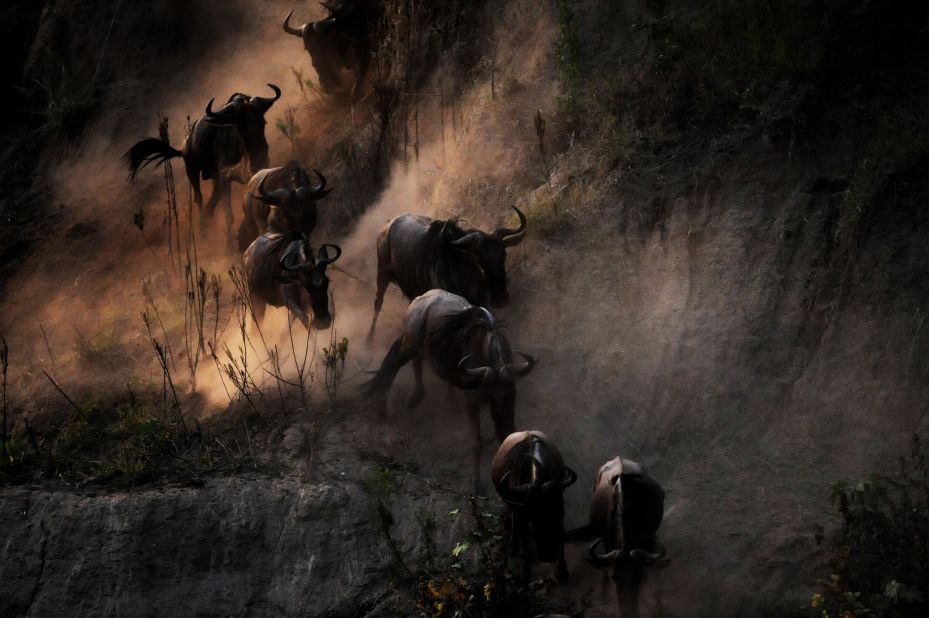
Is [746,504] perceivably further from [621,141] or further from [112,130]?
[112,130]

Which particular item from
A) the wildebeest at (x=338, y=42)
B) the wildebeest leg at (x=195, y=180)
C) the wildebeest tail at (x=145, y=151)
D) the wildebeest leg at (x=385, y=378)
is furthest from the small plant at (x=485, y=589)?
the wildebeest at (x=338, y=42)

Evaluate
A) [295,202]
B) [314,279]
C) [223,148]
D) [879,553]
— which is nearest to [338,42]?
[223,148]

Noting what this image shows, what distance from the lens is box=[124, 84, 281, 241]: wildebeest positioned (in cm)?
1452

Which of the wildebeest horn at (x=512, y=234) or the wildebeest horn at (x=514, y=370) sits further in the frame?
the wildebeest horn at (x=512, y=234)

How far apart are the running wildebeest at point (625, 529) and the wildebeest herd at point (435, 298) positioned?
0.03 ft

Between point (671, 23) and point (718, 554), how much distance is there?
298 inches

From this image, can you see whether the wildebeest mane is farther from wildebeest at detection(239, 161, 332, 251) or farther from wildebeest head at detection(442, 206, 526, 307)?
wildebeest at detection(239, 161, 332, 251)

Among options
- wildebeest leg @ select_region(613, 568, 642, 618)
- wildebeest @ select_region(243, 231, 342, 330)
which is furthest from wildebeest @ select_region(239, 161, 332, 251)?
wildebeest leg @ select_region(613, 568, 642, 618)

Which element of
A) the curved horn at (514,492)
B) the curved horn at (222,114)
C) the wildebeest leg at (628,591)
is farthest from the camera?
the curved horn at (222,114)

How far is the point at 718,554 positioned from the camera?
853 centimetres

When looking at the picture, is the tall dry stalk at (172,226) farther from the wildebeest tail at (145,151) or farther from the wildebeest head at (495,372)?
the wildebeest head at (495,372)

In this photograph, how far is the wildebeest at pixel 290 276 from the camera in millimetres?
11375

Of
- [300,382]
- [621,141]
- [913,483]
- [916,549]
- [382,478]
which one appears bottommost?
[916,549]

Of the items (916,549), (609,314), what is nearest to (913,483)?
(916,549)
